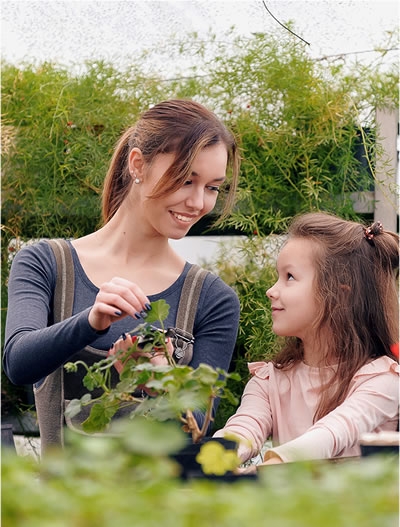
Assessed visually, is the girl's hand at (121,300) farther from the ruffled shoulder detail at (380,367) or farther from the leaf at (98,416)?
the ruffled shoulder detail at (380,367)

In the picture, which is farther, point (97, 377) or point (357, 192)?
point (357, 192)

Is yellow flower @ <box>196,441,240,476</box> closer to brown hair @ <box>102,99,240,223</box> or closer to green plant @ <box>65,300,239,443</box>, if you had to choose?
green plant @ <box>65,300,239,443</box>

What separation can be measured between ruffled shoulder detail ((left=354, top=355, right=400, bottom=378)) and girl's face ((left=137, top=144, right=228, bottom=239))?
1.46 ft

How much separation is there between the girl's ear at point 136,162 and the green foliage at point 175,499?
118 cm

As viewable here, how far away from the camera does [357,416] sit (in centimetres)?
119

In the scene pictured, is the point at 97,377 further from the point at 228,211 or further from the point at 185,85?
the point at 185,85

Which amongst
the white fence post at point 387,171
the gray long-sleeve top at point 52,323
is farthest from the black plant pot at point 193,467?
the white fence post at point 387,171

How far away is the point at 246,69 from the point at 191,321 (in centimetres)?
89

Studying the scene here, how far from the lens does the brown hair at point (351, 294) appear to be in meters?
1.40

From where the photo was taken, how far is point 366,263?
148 cm

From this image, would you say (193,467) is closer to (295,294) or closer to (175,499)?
(175,499)

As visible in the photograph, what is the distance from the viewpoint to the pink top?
113 cm

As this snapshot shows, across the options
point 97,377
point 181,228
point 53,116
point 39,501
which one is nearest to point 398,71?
point 181,228

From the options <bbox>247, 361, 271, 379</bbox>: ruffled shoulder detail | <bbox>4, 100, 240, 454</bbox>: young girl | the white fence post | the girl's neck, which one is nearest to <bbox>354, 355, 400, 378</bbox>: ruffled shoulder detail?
the girl's neck
